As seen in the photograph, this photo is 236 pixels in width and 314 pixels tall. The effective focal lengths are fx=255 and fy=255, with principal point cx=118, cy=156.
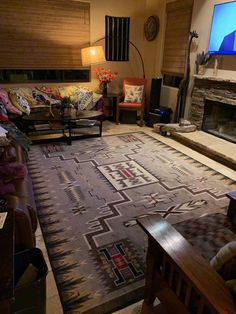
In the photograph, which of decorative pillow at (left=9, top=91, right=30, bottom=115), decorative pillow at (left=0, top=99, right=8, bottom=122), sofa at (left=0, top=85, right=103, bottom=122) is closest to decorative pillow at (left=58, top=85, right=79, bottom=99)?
sofa at (left=0, top=85, right=103, bottom=122)

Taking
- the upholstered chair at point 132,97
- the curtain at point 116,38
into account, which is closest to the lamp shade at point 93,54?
the curtain at point 116,38

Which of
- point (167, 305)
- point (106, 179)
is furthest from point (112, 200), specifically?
point (167, 305)

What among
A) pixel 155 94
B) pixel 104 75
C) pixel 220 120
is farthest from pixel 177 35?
pixel 220 120

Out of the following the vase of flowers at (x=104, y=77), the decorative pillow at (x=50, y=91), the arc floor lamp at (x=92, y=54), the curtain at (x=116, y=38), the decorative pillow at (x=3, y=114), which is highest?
the curtain at (x=116, y=38)

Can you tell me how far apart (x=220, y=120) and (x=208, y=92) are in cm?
58

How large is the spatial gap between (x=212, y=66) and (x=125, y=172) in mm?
2447

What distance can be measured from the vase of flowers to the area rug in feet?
4.97

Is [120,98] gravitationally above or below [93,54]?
below

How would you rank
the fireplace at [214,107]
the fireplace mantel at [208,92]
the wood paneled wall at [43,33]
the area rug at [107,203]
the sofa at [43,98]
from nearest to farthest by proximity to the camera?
the area rug at [107,203]
the fireplace mantel at [208,92]
the fireplace at [214,107]
the sofa at [43,98]
the wood paneled wall at [43,33]

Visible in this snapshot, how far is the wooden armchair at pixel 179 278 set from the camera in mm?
926

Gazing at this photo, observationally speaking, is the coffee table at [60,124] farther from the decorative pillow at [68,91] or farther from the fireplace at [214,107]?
the fireplace at [214,107]

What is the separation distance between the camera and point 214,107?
4496mm

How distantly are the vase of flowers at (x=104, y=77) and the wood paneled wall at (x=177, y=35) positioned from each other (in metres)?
1.21

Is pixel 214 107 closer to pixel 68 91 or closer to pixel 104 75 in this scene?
pixel 104 75
